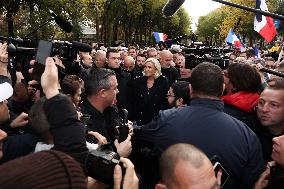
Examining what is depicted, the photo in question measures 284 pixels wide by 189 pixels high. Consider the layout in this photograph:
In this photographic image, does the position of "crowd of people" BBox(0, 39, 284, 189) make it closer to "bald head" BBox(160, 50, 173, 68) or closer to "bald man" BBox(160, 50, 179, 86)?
"bald man" BBox(160, 50, 179, 86)

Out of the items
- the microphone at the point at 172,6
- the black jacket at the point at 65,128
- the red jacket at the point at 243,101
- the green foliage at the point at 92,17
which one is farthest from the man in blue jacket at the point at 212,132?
the green foliage at the point at 92,17

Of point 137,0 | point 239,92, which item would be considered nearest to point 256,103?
point 239,92

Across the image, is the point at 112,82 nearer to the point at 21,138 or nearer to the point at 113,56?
the point at 21,138

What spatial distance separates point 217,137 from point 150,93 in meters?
3.96

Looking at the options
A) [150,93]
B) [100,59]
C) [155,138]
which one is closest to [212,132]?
[155,138]

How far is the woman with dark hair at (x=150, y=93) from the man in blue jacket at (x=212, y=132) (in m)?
3.67

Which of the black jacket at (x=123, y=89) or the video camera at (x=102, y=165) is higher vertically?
the video camera at (x=102, y=165)

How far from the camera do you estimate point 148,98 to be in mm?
6605

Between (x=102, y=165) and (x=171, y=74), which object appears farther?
(x=171, y=74)

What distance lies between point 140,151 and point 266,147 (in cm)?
104

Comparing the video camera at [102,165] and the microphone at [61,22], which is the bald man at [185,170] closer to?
the video camera at [102,165]

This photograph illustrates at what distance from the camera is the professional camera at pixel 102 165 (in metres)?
1.95

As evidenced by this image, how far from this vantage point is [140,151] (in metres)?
3.10

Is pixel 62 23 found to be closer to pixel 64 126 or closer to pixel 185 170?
pixel 64 126
